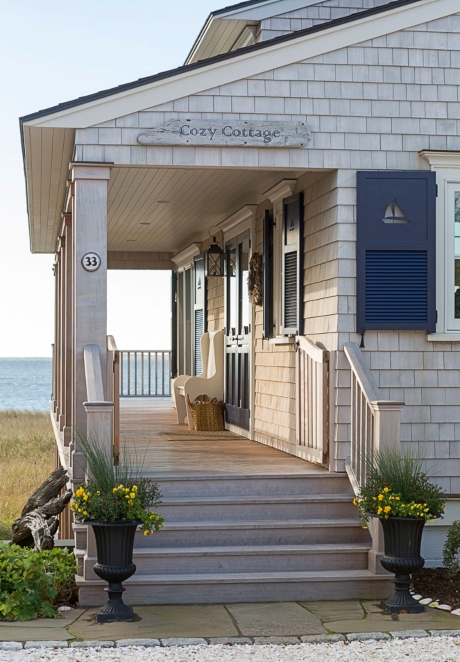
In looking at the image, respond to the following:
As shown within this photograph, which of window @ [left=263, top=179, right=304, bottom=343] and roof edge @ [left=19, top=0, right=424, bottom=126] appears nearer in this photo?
roof edge @ [left=19, top=0, right=424, bottom=126]

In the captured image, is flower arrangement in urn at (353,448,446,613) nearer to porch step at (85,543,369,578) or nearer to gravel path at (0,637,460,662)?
porch step at (85,543,369,578)

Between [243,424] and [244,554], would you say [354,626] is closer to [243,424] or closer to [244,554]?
[244,554]

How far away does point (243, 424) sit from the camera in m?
10.3

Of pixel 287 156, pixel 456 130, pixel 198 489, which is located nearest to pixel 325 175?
pixel 287 156

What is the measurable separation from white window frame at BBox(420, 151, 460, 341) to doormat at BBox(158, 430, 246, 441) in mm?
3457

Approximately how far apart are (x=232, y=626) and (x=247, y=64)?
404 cm

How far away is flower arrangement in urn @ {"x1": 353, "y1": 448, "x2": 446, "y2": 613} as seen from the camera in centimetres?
585

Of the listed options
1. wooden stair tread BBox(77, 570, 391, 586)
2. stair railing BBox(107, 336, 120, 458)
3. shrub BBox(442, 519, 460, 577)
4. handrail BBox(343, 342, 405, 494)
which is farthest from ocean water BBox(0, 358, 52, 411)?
shrub BBox(442, 519, 460, 577)

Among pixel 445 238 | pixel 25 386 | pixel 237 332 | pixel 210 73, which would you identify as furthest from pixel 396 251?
pixel 25 386

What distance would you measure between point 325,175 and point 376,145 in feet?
1.54

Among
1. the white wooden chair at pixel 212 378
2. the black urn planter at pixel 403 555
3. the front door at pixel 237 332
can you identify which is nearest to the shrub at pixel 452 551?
the black urn planter at pixel 403 555

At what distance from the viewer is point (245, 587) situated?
6.18m

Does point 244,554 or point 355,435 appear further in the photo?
point 355,435

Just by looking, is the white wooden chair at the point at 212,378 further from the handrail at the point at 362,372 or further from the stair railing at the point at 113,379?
the handrail at the point at 362,372
